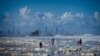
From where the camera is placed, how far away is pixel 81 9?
321cm

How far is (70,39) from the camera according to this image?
124 inches

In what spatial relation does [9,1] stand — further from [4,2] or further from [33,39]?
[33,39]

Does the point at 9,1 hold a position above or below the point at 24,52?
above

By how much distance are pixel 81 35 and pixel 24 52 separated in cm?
79

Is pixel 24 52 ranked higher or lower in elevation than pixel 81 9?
lower

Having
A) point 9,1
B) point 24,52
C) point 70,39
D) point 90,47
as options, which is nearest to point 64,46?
point 70,39

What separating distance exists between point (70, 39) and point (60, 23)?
0.84ft

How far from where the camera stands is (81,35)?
3201 millimetres

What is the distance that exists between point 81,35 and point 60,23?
323 millimetres

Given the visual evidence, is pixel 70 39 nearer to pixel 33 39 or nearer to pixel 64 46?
pixel 64 46

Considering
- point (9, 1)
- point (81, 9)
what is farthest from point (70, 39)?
point (9, 1)

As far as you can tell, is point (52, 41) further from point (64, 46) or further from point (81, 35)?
point (81, 35)

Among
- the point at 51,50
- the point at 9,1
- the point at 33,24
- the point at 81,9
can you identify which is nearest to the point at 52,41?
the point at 51,50

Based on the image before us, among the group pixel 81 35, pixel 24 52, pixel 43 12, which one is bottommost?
pixel 24 52
